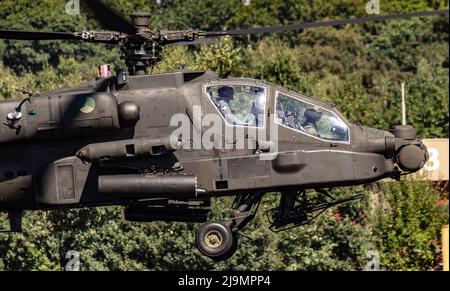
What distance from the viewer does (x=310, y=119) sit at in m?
19.6

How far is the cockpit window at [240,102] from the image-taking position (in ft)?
63.6

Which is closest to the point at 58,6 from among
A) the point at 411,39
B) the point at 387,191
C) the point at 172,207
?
the point at 387,191

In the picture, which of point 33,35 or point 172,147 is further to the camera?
point 172,147

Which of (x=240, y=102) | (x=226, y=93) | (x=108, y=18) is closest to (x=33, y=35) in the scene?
(x=108, y=18)

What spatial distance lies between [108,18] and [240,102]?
2.72 meters

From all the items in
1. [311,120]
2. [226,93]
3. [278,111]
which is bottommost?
[311,120]

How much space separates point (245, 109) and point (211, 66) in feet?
94.8

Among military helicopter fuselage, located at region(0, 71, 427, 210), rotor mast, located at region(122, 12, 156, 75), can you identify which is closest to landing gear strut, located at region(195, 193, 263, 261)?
military helicopter fuselage, located at region(0, 71, 427, 210)

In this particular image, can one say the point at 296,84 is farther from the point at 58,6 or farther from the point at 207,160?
the point at 207,160

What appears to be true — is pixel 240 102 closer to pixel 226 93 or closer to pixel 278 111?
pixel 226 93

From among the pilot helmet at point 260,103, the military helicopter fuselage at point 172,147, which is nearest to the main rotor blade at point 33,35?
the military helicopter fuselage at point 172,147

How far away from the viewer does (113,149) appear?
19281mm

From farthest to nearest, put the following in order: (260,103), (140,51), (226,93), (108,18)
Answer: (140,51) < (226,93) < (260,103) < (108,18)

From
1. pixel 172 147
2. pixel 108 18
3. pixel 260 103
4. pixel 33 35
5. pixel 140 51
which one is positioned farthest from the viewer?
pixel 140 51
